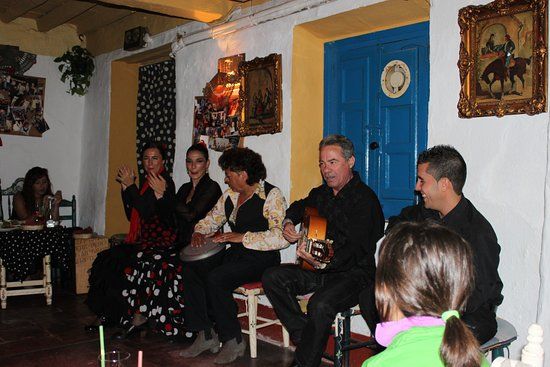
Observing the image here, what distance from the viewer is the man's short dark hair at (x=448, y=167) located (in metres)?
2.96

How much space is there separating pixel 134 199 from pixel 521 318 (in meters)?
2.92

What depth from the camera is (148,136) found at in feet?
22.6

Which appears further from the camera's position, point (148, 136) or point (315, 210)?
point (148, 136)

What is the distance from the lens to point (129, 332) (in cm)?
447

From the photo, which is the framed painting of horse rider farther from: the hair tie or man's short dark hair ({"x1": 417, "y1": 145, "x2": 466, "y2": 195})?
the hair tie

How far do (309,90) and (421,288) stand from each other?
11.0 feet

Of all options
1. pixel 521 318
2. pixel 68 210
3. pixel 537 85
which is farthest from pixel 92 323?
pixel 537 85

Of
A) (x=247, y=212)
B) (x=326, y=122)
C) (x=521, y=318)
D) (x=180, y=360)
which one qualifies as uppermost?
(x=326, y=122)

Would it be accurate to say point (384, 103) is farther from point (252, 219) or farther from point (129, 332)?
point (129, 332)

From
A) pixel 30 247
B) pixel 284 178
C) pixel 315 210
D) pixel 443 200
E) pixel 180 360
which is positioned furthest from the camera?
pixel 30 247

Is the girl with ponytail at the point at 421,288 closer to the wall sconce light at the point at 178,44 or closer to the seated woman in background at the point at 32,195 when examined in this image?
the wall sconce light at the point at 178,44

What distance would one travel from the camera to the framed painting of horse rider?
3.04 m

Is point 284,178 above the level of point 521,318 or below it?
above

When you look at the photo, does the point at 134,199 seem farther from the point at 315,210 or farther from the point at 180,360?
the point at 315,210
